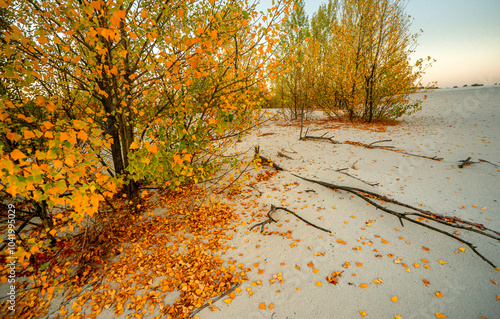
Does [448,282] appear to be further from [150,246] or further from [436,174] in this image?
[150,246]

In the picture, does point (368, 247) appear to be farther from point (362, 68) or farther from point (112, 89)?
point (362, 68)

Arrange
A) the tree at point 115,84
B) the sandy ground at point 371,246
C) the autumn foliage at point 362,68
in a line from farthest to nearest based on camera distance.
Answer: the autumn foliage at point 362,68
the sandy ground at point 371,246
the tree at point 115,84

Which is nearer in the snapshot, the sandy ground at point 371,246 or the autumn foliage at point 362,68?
the sandy ground at point 371,246

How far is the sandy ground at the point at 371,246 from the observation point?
8.39 feet

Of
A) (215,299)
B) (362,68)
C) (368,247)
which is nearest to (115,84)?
(215,299)

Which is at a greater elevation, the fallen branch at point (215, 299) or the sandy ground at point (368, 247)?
the sandy ground at point (368, 247)

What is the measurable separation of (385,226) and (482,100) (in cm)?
1982

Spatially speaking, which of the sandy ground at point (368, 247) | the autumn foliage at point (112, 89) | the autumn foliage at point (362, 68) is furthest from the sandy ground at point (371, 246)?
the autumn foliage at point (362, 68)

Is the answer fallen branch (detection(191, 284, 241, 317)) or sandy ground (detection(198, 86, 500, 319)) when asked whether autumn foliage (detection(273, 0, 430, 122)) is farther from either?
fallen branch (detection(191, 284, 241, 317))

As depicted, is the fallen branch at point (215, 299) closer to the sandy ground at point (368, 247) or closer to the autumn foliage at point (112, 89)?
the sandy ground at point (368, 247)

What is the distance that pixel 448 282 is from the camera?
8.84ft

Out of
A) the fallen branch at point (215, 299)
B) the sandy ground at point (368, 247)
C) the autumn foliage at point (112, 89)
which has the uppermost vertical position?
the autumn foliage at point (112, 89)

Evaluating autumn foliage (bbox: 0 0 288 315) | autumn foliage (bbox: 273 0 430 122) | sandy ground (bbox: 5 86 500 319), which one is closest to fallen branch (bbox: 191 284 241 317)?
sandy ground (bbox: 5 86 500 319)

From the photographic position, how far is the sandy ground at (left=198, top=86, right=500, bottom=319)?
2.56m
